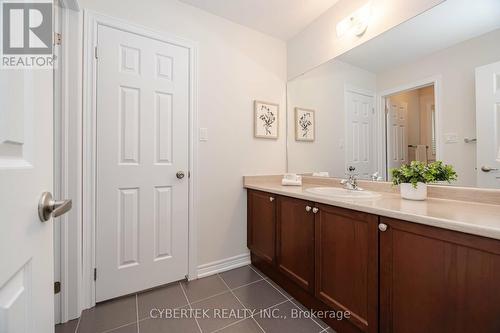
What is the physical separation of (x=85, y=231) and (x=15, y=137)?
1366mm

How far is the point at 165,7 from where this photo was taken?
5.79 feet

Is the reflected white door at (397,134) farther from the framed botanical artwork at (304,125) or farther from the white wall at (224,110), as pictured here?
the white wall at (224,110)

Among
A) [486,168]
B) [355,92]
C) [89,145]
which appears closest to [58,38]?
[89,145]

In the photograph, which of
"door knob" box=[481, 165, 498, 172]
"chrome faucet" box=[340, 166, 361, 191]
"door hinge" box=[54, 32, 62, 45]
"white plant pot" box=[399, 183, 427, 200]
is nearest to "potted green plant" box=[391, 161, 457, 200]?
"white plant pot" box=[399, 183, 427, 200]

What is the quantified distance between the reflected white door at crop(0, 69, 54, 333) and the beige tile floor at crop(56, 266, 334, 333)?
3.35ft

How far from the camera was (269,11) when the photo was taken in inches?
77.0

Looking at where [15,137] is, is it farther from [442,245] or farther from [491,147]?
[491,147]

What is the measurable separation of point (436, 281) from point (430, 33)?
1.43 metres

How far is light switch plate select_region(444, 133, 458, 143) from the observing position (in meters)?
1.25

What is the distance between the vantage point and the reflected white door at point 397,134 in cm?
152

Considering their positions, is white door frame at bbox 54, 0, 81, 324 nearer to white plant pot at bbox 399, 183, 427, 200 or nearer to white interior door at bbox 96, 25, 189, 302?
white interior door at bbox 96, 25, 189, 302

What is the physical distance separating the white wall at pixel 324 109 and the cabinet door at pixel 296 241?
2.25 ft

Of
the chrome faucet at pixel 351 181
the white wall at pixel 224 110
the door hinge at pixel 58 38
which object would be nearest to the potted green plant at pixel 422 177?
the chrome faucet at pixel 351 181
